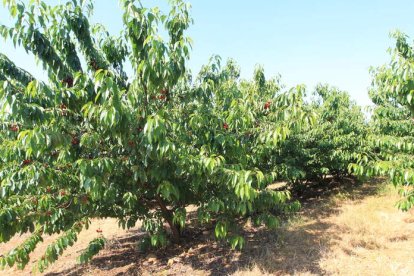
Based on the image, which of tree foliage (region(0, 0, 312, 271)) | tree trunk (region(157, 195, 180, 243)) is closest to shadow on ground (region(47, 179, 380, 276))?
tree trunk (region(157, 195, 180, 243))

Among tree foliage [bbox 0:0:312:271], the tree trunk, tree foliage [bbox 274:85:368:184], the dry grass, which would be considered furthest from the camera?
tree foliage [bbox 274:85:368:184]

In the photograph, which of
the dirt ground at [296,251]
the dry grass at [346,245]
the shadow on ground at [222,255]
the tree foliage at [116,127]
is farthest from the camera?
the shadow on ground at [222,255]

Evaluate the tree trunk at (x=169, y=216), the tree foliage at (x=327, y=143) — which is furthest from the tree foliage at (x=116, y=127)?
the tree foliage at (x=327, y=143)

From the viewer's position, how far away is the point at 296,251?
20.7 ft

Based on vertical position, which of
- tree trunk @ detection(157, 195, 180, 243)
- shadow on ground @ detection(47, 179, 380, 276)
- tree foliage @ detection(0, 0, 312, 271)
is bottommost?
shadow on ground @ detection(47, 179, 380, 276)

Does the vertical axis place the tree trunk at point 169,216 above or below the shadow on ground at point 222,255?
above

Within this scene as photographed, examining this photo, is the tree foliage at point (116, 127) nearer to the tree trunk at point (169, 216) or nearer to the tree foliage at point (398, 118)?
the tree trunk at point (169, 216)

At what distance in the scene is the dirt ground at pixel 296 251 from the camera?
5594mm

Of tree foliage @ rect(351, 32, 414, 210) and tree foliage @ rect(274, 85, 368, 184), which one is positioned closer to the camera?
tree foliage @ rect(351, 32, 414, 210)

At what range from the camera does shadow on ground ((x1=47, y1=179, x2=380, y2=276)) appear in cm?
588

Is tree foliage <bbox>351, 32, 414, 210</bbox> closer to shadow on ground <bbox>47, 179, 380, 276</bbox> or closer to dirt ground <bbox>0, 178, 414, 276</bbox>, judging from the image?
dirt ground <bbox>0, 178, 414, 276</bbox>

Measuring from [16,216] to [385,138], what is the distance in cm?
665

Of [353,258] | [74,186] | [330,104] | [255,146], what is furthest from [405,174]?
[330,104]

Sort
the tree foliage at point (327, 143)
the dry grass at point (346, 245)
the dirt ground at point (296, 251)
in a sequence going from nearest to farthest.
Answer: the dry grass at point (346, 245)
the dirt ground at point (296, 251)
the tree foliage at point (327, 143)
